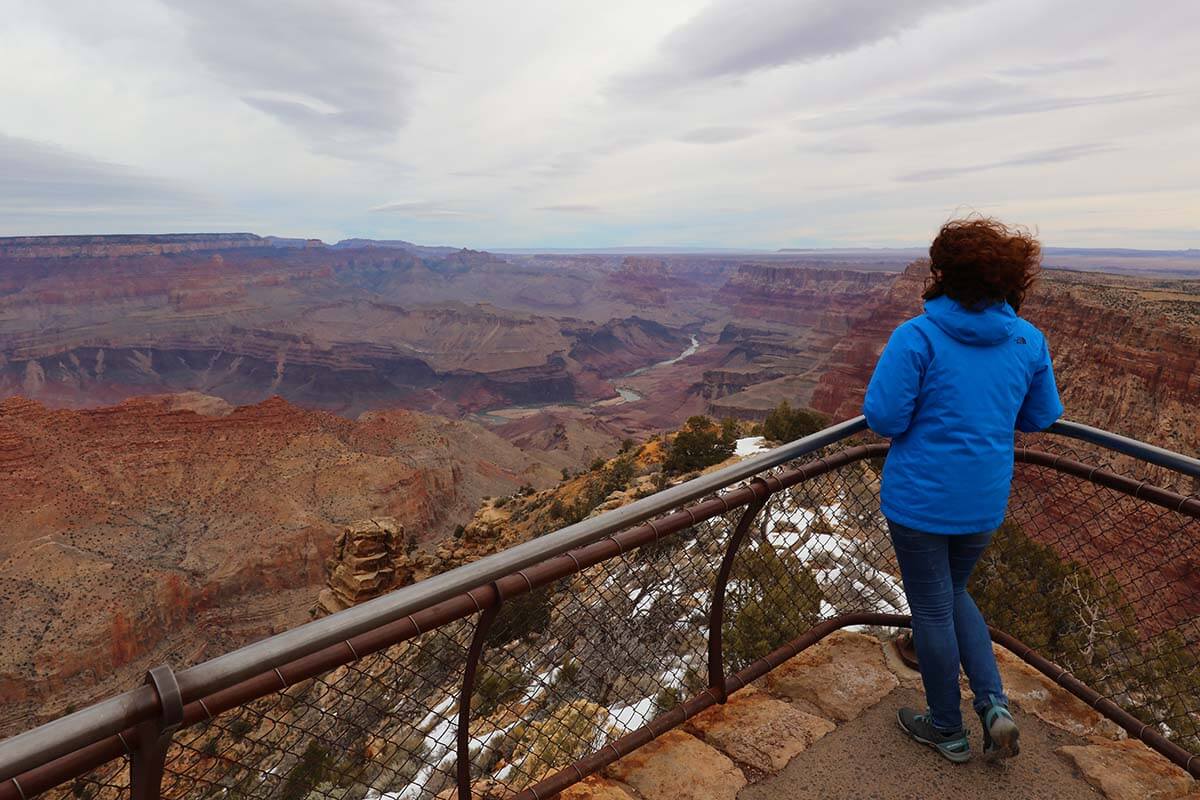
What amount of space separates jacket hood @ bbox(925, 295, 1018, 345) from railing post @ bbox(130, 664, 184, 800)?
7.79 feet

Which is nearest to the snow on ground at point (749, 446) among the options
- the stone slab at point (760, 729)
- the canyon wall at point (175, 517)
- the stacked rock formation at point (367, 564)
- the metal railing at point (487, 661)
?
the stacked rock formation at point (367, 564)

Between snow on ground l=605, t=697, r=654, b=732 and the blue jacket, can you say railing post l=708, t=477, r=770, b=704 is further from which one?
snow on ground l=605, t=697, r=654, b=732

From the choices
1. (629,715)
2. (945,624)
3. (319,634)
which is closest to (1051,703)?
(945,624)

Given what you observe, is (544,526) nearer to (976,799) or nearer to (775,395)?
(976,799)

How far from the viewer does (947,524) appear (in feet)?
7.37

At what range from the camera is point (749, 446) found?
1741 cm

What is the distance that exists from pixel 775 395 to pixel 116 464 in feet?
196

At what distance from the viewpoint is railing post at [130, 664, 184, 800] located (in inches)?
48.7

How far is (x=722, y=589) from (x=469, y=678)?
1197 mm

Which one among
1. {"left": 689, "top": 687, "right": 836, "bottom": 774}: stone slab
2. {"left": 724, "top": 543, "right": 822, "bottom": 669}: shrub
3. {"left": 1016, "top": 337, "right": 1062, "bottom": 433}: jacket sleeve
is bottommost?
{"left": 724, "top": 543, "right": 822, "bottom": 669}: shrub

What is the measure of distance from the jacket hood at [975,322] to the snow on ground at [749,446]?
46.4 ft

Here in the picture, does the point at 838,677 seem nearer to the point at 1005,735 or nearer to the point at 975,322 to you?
the point at 1005,735

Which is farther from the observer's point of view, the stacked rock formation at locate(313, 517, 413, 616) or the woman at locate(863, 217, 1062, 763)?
the stacked rock formation at locate(313, 517, 413, 616)

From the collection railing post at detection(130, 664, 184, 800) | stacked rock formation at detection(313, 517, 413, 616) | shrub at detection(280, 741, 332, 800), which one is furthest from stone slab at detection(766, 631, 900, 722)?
stacked rock formation at detection(313, 517, 413, 616)
